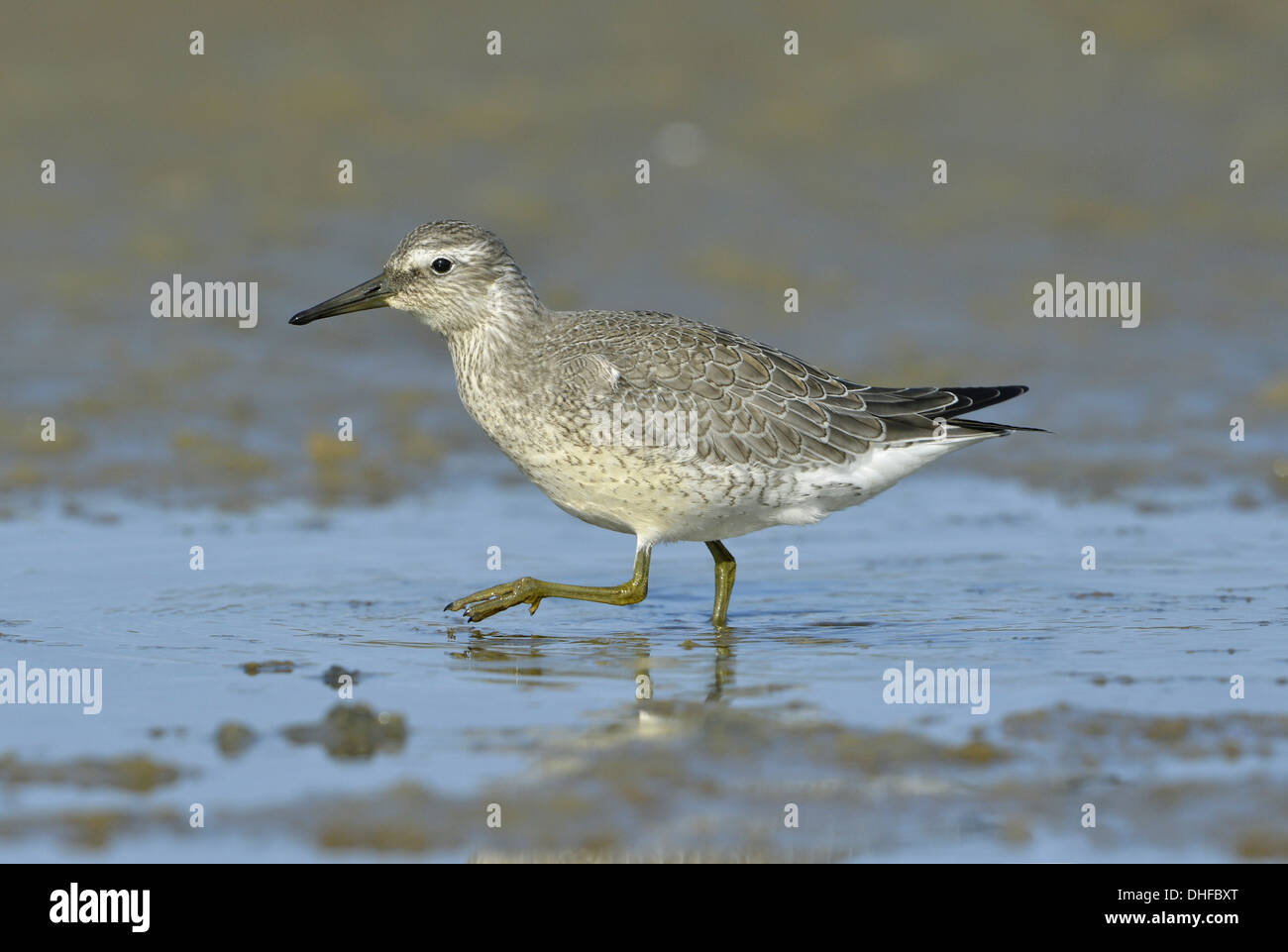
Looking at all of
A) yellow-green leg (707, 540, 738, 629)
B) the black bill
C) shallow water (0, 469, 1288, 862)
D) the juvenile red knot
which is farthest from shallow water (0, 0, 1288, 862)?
the black bill

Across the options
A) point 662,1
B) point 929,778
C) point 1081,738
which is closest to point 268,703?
point 929,778

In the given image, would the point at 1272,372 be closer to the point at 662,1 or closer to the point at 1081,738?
the point at 662,1

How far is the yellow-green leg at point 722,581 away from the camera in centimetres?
1032

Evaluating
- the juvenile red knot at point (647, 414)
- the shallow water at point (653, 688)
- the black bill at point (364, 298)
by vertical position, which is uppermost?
the black bill at point (364, 298)

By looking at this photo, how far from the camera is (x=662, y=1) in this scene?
19.6 metres

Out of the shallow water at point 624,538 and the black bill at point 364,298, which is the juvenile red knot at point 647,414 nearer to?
the black bill at point 364,298

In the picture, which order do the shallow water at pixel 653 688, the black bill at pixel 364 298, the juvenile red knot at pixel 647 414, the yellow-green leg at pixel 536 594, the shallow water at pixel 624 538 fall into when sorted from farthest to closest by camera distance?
1. the black bill at pixel 364 298
2. the yellow-green leg at pixel 536 594
3. the juvenile red knot at pixel 647 414
4. the shallow water at pixel 624 538
5. the shallow water at pixel 653 688

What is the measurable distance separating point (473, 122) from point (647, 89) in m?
1.87

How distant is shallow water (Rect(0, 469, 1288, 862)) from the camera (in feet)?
22.3

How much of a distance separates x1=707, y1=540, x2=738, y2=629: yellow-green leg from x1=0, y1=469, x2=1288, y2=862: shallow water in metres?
0.18

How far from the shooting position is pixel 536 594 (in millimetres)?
9906

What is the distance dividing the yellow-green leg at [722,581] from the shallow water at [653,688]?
18cm

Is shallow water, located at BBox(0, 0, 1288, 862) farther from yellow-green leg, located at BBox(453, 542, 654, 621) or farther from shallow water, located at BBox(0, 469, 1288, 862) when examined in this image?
yellow-green leg, located at BBox(453, 542, 654, 621)

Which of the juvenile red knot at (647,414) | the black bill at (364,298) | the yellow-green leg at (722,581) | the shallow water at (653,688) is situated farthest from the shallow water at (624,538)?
the black bill at (364,298)
